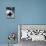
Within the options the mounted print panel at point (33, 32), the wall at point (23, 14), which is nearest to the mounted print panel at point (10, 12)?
the wall at point (23, 14)

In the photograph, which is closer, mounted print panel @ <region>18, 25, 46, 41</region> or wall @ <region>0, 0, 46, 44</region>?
mounted print panel @ <region>18, 25, 46, 41</region>

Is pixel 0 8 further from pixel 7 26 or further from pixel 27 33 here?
pixel 27 33

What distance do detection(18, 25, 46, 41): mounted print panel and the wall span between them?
0.14 metres

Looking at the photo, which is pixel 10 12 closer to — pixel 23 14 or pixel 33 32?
pixel 23 14

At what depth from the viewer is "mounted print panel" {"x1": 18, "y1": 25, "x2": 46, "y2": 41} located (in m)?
3.29

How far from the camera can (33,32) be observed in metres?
3.32

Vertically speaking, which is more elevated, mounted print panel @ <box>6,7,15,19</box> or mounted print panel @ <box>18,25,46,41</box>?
mounted print panel @ <box>6,7,15,19</box>

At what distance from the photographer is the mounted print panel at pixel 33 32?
10.8ft

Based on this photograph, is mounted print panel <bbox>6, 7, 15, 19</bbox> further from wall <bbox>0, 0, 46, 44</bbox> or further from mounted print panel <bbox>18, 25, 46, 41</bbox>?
mounted print panel <bbox>18, 25, 46, 41</bbox>

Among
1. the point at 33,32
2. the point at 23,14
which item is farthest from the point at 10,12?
the point at 33,32

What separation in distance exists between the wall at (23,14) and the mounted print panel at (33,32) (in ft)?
0.46

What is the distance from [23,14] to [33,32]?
50 centimetres

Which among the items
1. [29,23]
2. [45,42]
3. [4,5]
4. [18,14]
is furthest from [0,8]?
[45,42]

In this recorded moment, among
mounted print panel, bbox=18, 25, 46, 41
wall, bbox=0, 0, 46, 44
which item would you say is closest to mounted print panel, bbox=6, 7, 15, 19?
wall, bbox=0, 0, 46, 44
